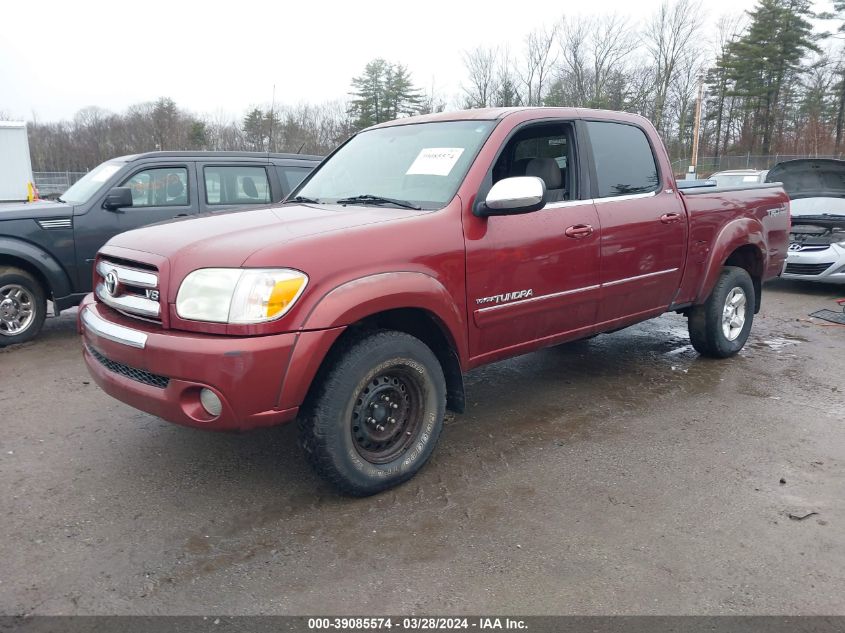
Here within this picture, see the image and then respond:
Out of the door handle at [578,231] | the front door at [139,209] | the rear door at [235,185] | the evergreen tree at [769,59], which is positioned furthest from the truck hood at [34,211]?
the evergreen tree at [769,59]

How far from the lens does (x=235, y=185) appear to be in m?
7.12

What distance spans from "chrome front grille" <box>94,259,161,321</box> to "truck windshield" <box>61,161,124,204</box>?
3795 mm

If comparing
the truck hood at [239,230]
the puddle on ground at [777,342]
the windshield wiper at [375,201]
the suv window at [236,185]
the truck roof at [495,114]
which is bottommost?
the puddle on ground at [777,342]

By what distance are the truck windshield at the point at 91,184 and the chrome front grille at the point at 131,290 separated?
12.5 feet

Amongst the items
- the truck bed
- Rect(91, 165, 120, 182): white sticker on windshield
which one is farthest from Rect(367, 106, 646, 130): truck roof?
Rect(91, 165, 120, 182): white sticker on windshield

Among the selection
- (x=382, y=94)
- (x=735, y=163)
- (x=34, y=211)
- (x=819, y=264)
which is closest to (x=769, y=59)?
(x=735, y=163)

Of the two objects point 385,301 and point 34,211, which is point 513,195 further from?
point 34,211

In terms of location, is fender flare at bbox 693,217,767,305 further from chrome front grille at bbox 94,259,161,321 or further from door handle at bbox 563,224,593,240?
chrome front grille at bbox 94,259,161,321

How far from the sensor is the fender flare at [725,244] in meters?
5.04

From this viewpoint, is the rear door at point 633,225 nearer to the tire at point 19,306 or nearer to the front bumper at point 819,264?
the front bumper at point 819,264

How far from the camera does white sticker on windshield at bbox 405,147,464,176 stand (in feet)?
11.9

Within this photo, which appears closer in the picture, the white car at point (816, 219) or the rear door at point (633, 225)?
the rear door at point (633, 225)

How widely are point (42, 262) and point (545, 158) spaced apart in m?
4.85

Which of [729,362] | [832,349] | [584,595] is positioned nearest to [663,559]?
[584,595]
